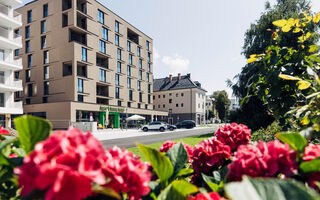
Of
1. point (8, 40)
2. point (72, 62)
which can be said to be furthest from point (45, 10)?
point (8, 40)

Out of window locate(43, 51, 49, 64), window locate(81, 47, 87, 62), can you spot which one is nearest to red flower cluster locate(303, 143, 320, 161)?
window locate(81, 47, 87, 62)

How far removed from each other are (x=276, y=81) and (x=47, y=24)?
38.1m

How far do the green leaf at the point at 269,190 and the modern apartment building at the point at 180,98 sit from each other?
51.4m

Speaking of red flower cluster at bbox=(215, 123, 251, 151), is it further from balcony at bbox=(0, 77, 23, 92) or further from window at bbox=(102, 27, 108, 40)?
window at bbox=(102, 27, 108, 40)

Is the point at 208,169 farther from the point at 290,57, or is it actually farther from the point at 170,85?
the point at 170,85

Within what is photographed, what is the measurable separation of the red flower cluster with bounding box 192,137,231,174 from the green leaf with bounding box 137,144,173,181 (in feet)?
1.84

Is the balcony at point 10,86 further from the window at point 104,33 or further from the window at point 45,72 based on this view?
the window at point 104,33

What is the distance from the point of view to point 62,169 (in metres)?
0.53

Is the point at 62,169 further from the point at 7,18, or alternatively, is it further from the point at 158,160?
the point at 7,18

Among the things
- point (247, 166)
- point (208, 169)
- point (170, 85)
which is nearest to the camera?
point (247, 166)

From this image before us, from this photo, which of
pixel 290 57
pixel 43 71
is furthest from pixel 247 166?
pixel 43 71

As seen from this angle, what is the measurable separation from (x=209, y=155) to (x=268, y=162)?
23.6 inches

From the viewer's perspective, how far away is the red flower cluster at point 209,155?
138 cm

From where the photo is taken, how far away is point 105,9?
3528cm
